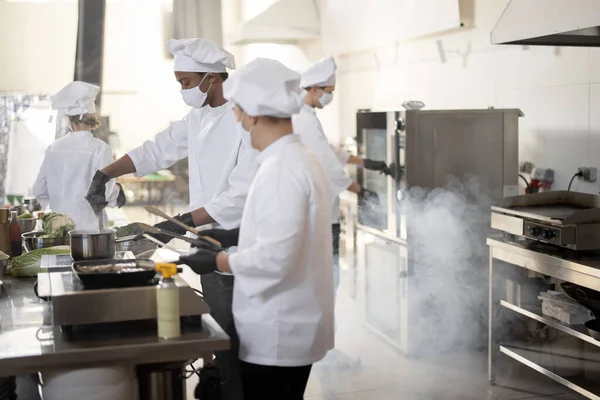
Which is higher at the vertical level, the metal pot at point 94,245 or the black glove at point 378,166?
the black glove at point 378,166

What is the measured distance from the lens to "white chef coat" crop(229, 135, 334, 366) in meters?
2.01

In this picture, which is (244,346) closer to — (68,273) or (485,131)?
(68,273)

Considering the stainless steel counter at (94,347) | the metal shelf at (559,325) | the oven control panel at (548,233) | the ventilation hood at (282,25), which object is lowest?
the metal shelf at (559,325)

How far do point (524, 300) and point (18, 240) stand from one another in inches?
92.6

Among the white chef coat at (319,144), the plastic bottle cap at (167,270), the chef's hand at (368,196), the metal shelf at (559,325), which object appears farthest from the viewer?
the chef's hand at (368,196)

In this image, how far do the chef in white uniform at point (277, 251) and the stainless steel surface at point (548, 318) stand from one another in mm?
1446

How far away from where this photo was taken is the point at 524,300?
3.81 m

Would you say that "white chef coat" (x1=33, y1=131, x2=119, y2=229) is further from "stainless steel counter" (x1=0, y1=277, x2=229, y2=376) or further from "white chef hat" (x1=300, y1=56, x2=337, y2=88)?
"stainless steel counter" (x1=0, y1=277, x2=229, y2=376)

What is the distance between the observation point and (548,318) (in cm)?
346

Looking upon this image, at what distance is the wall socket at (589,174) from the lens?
12.7 ft

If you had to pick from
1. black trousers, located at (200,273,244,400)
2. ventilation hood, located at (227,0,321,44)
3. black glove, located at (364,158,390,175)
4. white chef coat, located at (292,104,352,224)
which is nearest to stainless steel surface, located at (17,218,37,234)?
black trousers, located at (200,273,244,400)

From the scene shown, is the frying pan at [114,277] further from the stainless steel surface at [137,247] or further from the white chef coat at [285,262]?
the stainless steel surface at [137,247]

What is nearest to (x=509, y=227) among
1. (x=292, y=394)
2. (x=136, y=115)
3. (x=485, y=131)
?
(x=485, y=131)

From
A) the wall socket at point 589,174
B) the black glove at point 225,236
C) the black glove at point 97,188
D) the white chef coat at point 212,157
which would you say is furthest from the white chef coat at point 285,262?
the wall socket at point 589,174
